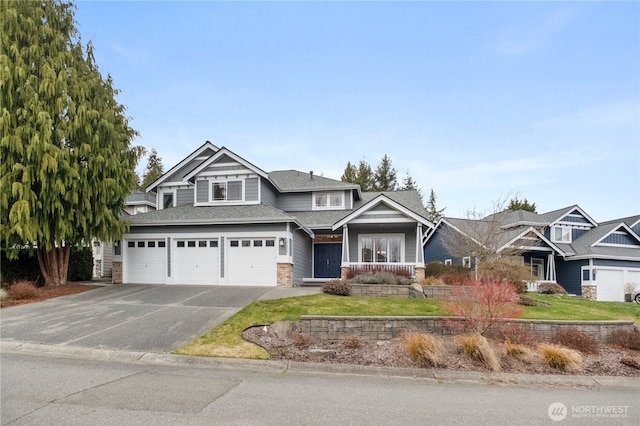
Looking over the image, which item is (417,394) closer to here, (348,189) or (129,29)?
(129,29)

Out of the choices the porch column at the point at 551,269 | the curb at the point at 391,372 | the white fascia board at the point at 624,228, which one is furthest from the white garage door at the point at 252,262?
the white fascia board at the point at 624,228

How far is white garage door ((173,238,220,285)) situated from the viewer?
18812 mm

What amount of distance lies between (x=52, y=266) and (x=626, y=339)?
21507 millimetres

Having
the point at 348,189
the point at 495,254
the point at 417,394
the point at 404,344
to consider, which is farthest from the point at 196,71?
the point at 495,254

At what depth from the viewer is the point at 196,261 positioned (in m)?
19.0

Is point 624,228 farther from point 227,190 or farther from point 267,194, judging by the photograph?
point 227,190

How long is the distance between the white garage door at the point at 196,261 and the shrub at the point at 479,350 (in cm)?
1282

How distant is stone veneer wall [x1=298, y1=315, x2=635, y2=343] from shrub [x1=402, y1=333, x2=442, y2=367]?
5.54 ft

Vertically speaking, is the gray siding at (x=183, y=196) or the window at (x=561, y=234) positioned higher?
the gray siding at (x=183, y=196)

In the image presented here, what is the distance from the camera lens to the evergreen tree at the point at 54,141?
14914 millimetres

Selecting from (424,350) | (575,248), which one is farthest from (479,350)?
(575,248)

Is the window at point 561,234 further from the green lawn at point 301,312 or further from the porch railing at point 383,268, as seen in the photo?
the porch railing at point 383,268

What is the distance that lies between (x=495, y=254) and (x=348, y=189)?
29.1ft

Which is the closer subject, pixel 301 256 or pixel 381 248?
pixel 301 256
